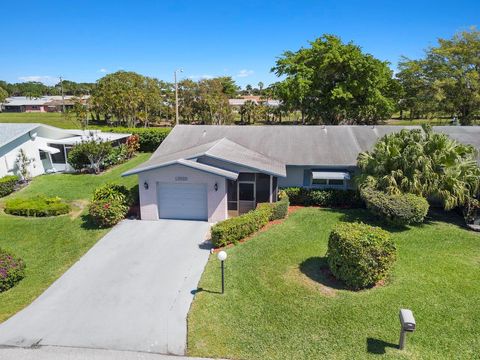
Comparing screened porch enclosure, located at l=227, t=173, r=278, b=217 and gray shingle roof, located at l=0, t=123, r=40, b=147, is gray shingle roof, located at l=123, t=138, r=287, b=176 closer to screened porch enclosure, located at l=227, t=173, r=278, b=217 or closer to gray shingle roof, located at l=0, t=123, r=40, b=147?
screened porch enclosure, located at l=227, t=173, r=278, b=217

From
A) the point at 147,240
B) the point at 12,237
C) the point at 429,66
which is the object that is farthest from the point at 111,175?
the point at 429,66

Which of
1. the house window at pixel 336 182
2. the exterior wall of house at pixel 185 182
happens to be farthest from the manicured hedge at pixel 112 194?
the house window at pixel 336 182

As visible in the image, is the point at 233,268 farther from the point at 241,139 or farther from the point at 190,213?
the point at 241,139

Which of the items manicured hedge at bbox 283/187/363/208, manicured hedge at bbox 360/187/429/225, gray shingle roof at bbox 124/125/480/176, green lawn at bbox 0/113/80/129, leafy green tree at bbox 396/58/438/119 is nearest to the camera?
manicured hedge at bbox 360/187/429/225

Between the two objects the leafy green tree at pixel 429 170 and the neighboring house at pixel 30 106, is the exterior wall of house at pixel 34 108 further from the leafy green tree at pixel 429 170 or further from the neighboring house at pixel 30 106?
the leafy green tree at pixel 429 170

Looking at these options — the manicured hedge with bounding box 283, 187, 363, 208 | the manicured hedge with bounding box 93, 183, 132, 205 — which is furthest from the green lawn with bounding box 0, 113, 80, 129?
the manicured hedge with bounding box 283, 187, 363, 208

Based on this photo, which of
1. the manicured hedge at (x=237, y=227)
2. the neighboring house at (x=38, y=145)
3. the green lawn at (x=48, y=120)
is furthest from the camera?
the green lawn at (x=48, y=120)

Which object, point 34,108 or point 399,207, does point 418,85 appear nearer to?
point 399,207

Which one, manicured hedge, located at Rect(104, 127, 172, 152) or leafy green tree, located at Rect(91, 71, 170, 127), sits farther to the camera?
leafy green tree, located at Rect(91, 71, 170, 127)
